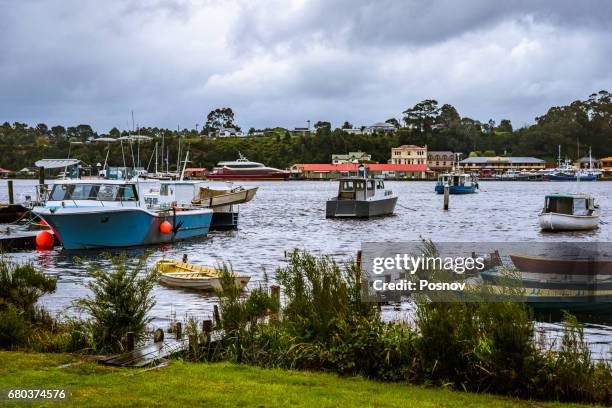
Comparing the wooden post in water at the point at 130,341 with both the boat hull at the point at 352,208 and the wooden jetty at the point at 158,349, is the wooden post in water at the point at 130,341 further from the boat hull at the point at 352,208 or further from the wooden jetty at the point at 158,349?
the boat hull at the point at 352,208

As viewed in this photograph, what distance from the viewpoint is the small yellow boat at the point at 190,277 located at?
2550 centimetres

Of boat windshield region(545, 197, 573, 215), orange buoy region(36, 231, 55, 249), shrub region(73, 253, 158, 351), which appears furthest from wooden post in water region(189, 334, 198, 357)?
boat windshield region(545, 197, 573, 215)

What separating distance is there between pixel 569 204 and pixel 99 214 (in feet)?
118

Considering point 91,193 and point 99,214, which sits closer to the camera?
point 99,214

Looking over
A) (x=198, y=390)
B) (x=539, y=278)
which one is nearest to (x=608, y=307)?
(x=539, y=278)

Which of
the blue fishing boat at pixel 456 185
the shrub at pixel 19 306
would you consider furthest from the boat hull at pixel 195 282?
the blue fishing boat at pixel 456 185

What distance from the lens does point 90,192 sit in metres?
40.3

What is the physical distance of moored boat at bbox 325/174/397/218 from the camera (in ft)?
221

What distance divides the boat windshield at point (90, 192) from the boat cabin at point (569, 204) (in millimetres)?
32583

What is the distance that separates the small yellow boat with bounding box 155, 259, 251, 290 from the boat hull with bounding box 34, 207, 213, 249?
11.7 meters

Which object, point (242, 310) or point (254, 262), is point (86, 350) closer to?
point (242, 310)

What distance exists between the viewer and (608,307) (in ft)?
67.6

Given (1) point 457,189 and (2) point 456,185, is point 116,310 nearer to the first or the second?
(1) point 457,189

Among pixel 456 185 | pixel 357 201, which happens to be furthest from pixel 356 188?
pixel 456 185
